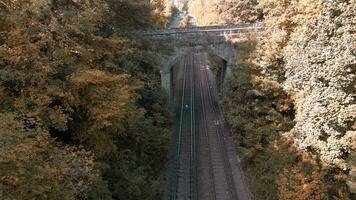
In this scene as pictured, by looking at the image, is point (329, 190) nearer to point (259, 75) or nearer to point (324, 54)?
point (324, 54)

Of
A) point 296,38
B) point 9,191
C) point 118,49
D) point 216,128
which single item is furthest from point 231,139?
point 9,191

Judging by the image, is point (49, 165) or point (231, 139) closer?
point (49, 165)

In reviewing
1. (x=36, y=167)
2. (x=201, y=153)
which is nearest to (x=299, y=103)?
(x=201, y=153)

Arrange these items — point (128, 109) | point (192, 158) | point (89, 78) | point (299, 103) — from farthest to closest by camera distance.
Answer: point (192, 158)
point (299, 103)
point (128, 109)
point (89, 78)

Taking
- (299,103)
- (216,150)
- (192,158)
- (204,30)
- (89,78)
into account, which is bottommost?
(192,158)

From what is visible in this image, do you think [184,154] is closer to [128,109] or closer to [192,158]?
[192,158]

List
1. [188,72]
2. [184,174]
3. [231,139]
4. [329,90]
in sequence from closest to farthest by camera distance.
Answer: [329,90] < [184,174] < [231,139] < [188,72]

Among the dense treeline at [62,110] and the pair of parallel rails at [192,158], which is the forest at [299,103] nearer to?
the pair of parallel rails at [192,158]
